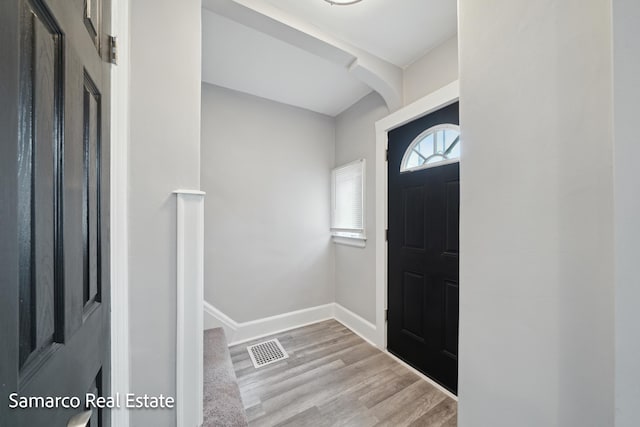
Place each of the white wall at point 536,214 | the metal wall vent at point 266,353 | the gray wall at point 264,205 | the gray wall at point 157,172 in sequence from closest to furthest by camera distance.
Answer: the white wall at point 536,214 < the gray wall at point 157,172 < the metal wall vent at point 266,353 < the gray wall at point 264,205

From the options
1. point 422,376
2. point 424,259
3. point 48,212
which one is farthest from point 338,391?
point 48,212

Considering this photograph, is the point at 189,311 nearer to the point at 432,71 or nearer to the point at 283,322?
the point at 283,322

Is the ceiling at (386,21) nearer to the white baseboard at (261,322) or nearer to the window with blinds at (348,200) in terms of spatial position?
the window with blinds at (348,200)

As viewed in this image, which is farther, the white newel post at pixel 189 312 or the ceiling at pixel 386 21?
the ceiling at pixel 386 21

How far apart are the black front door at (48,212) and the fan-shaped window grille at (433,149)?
6.37ft

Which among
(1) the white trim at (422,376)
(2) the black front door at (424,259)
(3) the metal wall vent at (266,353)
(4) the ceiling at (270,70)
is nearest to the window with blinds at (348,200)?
(2) the black front door at (424,259)

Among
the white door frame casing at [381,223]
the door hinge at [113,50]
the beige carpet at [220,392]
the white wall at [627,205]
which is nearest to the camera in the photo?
the white wall at [627,205]

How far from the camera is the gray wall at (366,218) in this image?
8.04 ft

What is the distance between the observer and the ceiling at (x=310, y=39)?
1.51 metres

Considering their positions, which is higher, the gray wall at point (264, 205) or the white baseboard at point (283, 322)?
the gray wall at point (264, 205)

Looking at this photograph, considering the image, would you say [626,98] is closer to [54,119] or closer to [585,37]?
[585,37]

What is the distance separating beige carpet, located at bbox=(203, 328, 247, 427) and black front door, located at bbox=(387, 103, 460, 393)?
4.71ft

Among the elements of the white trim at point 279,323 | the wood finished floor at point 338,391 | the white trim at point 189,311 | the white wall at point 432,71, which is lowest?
the wood finished floor at point 338,391

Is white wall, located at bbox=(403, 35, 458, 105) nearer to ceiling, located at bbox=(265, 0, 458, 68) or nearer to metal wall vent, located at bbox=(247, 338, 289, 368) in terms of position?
ceiling, located at bbox=(265, 0, 458, 68)
